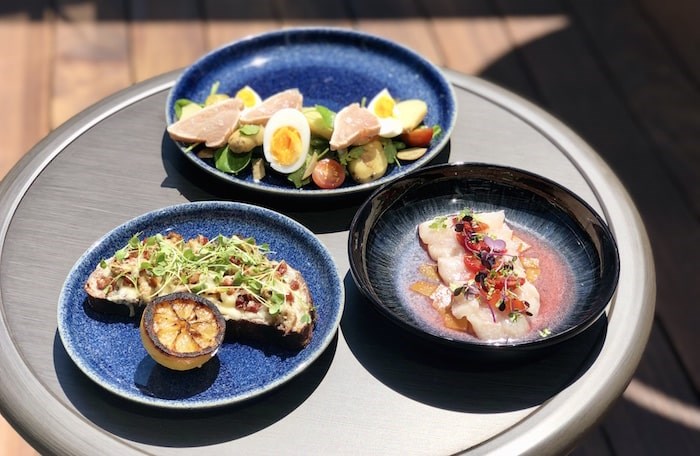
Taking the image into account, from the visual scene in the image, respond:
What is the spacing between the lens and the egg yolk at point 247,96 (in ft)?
6.57

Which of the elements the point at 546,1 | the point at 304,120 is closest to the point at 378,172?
the point at 304,120

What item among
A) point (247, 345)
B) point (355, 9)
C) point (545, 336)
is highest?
point (545, 336)

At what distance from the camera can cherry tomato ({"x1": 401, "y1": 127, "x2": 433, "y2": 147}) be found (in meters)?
1.89

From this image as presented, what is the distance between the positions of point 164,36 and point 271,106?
6.57 ft

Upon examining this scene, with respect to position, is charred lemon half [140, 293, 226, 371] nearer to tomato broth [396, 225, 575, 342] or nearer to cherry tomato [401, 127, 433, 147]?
tomato broth [396, 225, 575, 342]

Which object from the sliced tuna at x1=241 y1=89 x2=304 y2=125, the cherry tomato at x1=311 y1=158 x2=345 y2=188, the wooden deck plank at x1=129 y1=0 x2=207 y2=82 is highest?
the sliced tuna at x1=241 y1=89 x2=304 y2=125

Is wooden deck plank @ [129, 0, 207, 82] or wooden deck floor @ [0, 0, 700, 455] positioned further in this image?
wooden deck plank @ [129, 0, 207, 82]

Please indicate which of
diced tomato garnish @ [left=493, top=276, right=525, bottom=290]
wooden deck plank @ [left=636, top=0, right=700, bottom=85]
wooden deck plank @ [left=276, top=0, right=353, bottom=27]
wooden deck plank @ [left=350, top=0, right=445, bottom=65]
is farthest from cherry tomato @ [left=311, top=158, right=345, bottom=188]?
wooden deck plank @ [left=636, top=0, right=700, bottom=85]

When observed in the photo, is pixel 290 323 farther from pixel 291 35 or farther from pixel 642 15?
pixel 642 15

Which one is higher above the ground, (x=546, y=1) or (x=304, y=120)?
(x=304, y=120)

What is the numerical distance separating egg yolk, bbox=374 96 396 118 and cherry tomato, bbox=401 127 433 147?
86 mm

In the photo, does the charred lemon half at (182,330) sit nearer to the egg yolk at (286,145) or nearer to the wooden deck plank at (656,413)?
the egg yolk at (286,145)

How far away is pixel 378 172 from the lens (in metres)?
1.81

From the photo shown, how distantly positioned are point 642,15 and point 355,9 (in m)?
1.44
